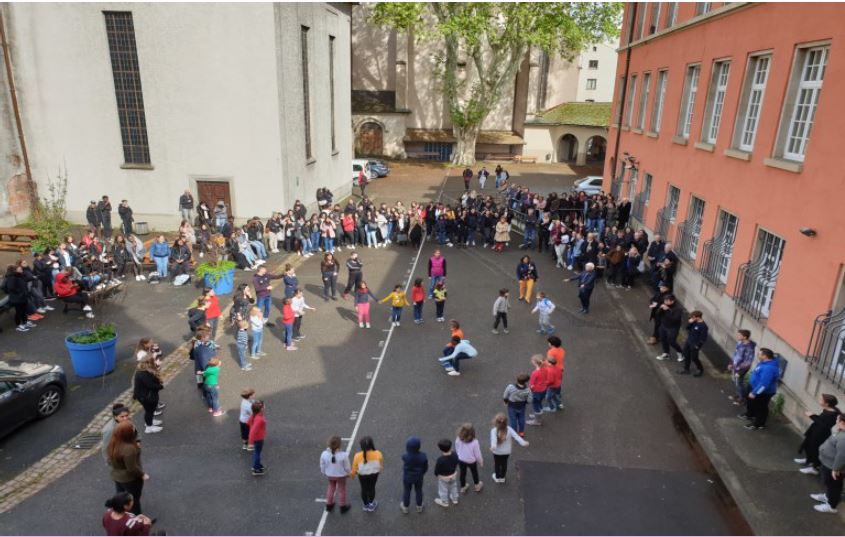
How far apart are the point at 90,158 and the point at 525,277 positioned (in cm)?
1777

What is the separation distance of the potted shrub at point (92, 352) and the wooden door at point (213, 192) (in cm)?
1115

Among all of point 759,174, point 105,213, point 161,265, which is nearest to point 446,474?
point 759,174

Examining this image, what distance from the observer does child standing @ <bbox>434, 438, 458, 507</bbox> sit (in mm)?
7228

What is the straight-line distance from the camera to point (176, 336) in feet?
43.8

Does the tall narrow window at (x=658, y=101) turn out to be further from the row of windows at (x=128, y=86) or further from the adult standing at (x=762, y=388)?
the row of windows at (x=128, y=86)

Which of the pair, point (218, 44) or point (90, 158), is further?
point (90, 158)

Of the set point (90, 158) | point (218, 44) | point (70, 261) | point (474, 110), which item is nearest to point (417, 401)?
point (70, 261)

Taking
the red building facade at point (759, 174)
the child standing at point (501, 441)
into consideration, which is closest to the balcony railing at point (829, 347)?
the red building facade at point (759, 174)

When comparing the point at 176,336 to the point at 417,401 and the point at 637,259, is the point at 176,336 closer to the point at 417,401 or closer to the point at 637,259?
the point at 417,401

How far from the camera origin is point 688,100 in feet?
55.9

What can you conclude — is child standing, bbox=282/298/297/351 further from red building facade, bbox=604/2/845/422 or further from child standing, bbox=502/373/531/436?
red building facade, bbox=604/2/845/422

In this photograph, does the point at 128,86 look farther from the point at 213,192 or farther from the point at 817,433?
the point at 817,433

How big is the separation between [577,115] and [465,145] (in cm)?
988

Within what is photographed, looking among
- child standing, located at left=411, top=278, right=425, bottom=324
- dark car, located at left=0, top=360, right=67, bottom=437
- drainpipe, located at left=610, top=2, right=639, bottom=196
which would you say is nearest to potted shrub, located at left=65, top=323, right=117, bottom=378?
dark car, located at left=0, top=360, right=67, bottom=437
